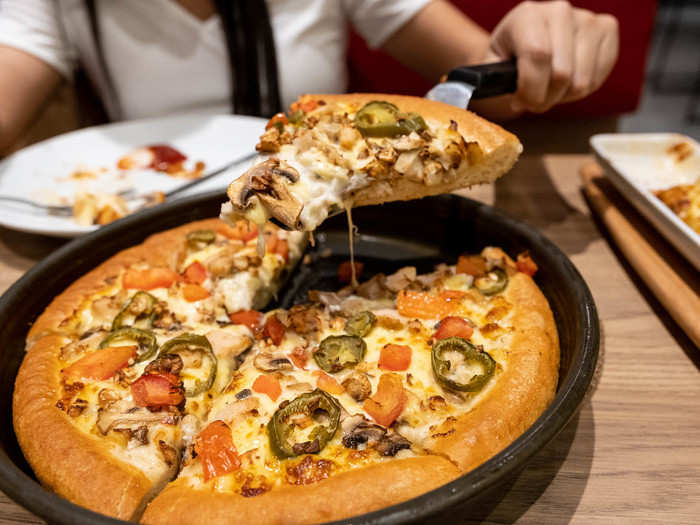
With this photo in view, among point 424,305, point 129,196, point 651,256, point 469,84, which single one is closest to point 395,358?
point 424,305

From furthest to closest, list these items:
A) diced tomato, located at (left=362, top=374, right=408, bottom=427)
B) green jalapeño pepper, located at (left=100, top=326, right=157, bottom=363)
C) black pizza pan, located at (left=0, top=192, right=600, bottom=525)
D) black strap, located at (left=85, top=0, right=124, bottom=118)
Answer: black strap, located at (left=85, top=0, right=124, bottom=118)
green jalapeño pepper, located at (left=100, top=326, right=157, bottom=363)
diced tomato, located at (left=362, top=374, right=408, bottom=427)
black pizza pan, located at (left=0, top=192, right=600, bottom=525)

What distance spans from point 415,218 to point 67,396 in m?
1.33

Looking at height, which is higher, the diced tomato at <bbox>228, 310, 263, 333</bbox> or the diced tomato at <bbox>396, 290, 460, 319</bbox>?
the diced tomato at <bbox>396, 290, 460, 319</bbox>

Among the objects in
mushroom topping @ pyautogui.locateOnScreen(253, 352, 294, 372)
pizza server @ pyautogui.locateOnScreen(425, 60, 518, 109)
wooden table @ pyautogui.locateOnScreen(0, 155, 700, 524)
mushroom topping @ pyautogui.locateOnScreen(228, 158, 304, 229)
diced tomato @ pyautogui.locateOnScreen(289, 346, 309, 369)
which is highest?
pizza server @ pyautogui.locateOnScreen(425, 60, 518, 109)

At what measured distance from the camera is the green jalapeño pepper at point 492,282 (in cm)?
179

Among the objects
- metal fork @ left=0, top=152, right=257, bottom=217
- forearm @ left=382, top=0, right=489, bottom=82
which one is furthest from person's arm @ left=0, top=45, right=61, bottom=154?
forearm @ left=382, top=0, right=489, bottom=82

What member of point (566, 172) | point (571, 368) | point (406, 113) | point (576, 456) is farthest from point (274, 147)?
point (566, 172)

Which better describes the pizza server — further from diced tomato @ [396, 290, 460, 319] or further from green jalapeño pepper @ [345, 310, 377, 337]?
green jalapeño pepper @ [345, 310, 377, 337]

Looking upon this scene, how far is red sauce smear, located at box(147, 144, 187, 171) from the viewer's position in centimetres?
278

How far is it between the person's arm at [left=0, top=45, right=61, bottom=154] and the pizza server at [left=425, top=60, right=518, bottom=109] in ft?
7.15

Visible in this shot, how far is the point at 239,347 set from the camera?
1701mm

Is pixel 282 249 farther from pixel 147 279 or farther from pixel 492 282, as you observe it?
pixel 492 282

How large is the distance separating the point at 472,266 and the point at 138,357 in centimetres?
→ 109

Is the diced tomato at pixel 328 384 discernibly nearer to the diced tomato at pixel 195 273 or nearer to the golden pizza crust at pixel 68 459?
the golden pizza crust at pixel 68 459
